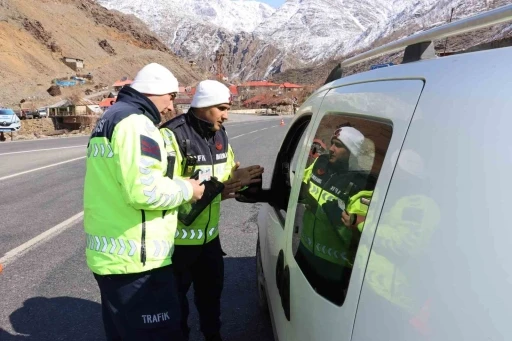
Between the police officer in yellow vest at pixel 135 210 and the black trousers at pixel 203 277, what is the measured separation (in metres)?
0.54

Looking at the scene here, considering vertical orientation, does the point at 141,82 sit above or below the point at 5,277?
above

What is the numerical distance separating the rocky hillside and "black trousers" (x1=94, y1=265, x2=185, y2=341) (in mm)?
49260

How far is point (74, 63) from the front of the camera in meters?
70.5

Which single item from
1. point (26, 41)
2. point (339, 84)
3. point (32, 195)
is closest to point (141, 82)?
point (339, 84)

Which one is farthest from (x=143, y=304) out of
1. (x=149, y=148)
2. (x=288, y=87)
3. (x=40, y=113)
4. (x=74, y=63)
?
(x=288, y=87)

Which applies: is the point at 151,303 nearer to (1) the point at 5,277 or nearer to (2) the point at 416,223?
(2) the point at 416,223

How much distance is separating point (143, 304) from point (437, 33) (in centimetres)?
163

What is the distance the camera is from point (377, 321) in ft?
3.68

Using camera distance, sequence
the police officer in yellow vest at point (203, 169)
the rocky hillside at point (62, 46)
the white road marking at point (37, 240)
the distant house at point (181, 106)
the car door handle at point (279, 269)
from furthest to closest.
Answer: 1. the rocky hillside at point (62, 46)
2. the distant house at point (181, 106)
3. the white road marking at point (37, 240)
4. the police officer in yellow vest at point (203, 169)
5. the car door handle at point (279, 269)

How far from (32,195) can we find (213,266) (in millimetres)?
5981

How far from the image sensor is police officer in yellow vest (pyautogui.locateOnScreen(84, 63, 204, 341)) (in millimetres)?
1900

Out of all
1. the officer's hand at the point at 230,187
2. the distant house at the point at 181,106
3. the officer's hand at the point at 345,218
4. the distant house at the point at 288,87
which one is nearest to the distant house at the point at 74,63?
the distant house at the point at 181,106

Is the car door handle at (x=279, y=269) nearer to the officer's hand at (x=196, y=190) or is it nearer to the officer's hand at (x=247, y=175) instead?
the officer's hand at (x=196, y=190)

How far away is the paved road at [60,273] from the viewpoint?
132 inches
